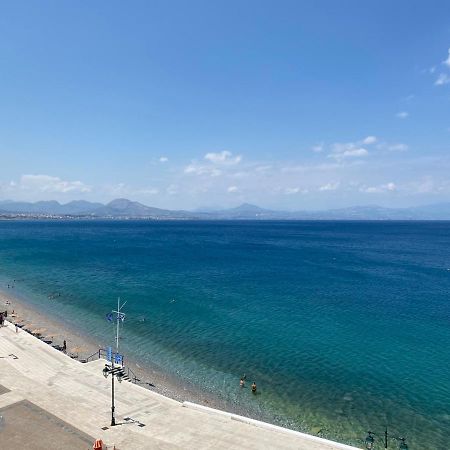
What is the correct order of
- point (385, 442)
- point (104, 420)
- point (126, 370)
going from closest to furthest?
point (104, 420)
point (385, 442)
point (126, 370)

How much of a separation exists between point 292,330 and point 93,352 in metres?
25.7

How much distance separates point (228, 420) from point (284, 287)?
50.6m

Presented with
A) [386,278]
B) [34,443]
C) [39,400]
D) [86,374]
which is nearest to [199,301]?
[86,374]

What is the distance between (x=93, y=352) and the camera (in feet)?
135

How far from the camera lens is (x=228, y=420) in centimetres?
2564

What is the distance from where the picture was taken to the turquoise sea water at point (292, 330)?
101 ft

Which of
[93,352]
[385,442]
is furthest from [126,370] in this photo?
[385,442]

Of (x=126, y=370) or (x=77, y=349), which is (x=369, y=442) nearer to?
(x=126, y=370)

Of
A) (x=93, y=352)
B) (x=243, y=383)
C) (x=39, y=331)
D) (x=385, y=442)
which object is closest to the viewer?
(x=385, y=442)

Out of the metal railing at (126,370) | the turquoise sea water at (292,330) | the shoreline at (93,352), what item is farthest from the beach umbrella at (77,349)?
the turquoise sea water at (292,330)

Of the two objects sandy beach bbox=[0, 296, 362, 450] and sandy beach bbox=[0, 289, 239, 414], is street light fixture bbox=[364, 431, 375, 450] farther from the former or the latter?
sandy beach bbox=[0, 289, 239, 414]

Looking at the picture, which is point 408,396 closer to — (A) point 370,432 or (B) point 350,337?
(A) point 370,432

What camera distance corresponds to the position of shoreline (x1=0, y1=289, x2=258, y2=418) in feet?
104

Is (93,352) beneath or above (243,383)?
above
